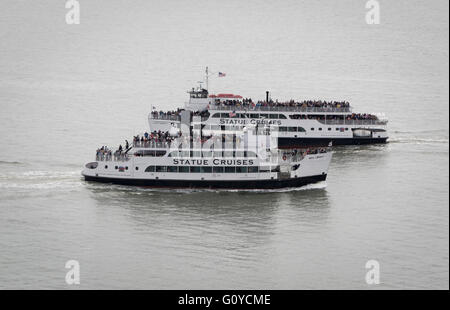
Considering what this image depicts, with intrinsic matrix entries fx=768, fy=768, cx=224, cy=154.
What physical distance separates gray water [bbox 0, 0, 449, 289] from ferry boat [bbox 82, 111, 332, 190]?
3.11ft

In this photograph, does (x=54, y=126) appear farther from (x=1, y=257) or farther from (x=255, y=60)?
(x=255, y=60)

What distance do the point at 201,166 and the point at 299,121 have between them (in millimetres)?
24379

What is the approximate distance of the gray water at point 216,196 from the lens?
43.6 metres

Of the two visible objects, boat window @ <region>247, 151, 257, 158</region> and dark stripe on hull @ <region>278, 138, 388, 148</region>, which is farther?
dark stripe on hull @ <region>278, 138, 388, 148</region>

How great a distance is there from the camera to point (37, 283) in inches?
1625

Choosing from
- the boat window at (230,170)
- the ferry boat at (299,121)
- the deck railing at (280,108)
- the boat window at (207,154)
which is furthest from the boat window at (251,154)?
the deck railing at (280,108)

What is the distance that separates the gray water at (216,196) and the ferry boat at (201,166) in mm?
948

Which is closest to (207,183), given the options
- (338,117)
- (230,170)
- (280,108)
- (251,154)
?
(230,170)

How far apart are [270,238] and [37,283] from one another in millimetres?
15137

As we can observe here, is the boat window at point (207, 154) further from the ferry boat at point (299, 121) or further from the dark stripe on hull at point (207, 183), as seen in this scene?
the ferry boat at point (299, 121)

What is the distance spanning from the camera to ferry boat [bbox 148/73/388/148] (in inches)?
3216

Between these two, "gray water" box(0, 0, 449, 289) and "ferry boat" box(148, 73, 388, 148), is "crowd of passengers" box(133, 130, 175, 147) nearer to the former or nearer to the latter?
"gray water" box(0, 0, 449, 289)

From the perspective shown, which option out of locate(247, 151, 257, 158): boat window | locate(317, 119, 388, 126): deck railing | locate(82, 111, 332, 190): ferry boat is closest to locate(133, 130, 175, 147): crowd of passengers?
locate(82, 111, 332, 190): ferry boat

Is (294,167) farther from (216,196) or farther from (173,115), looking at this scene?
(173,115)
